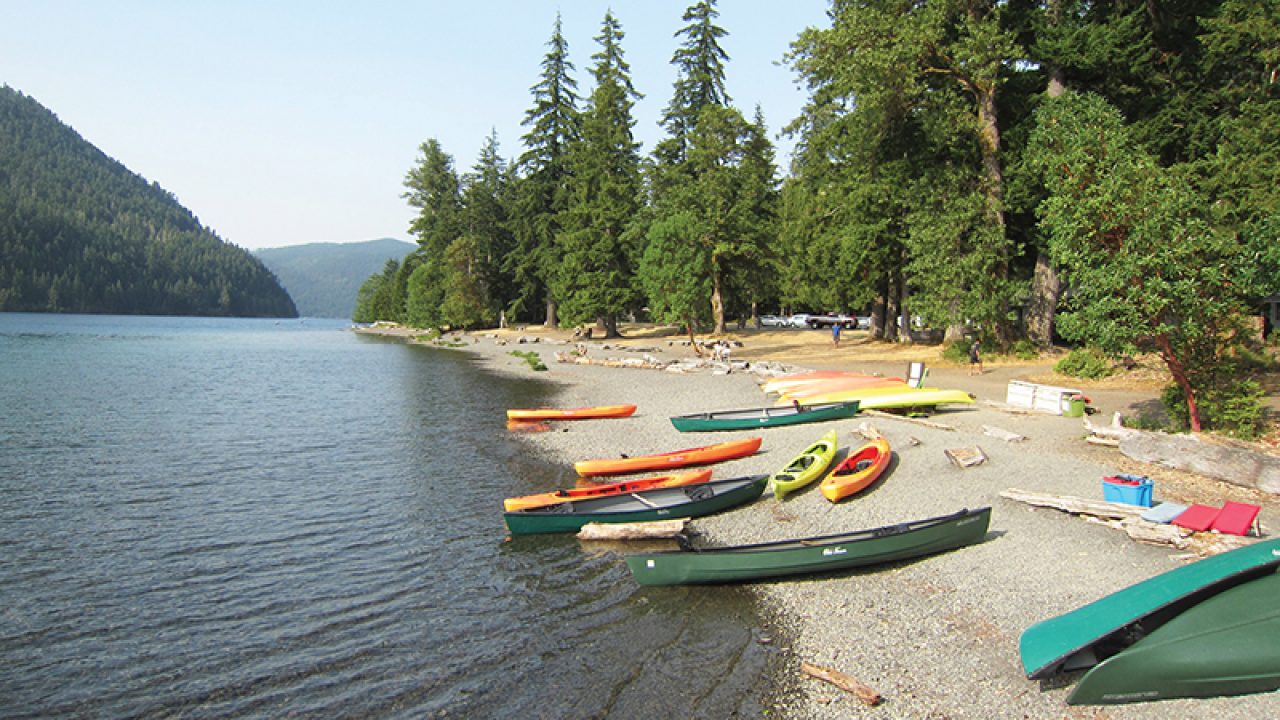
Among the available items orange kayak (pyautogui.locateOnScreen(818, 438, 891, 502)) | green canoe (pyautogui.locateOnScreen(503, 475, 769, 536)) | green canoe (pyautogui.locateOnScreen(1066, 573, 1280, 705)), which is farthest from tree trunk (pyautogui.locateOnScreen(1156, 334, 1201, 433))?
green canoe (pyautogui.locateOnScreen(1066, 573, 1280, 705))

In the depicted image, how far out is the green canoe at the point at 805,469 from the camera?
1514 cm

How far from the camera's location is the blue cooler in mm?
12094

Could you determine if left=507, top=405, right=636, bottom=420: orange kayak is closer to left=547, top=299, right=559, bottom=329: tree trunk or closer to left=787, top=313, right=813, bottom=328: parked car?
left=547, top=299, right=559, bottom=329: tree trunk

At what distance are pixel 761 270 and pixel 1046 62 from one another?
24.6 meters

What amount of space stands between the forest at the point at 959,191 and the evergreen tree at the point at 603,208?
0.69 feet

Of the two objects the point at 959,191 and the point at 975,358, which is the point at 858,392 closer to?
the point at 975,358

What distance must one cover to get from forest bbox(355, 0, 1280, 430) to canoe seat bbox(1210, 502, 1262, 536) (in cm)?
550

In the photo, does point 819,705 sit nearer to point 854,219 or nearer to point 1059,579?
point 1059,579

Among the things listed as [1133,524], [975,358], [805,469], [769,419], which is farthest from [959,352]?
[1133,524]

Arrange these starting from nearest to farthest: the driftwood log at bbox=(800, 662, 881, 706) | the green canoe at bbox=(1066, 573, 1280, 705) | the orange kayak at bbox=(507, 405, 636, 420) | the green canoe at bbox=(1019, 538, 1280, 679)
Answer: the green canoe at bbox=(1066, 573, 1280, 705)
the green canoe at bbox=(1019, 538, 1280, 679)
the driftwood log at bbox=(800, 662, 881, 706)
the orange kayak at bbox=(507, 405, 636, 420)

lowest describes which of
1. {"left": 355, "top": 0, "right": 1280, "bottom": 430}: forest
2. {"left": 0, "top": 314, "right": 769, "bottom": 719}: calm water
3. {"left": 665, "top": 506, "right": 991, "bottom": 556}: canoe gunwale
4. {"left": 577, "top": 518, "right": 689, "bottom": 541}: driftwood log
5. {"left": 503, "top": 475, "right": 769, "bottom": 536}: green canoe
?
{"left": 0, "top": 314, "right": 769, "bottom": 719}: calm water

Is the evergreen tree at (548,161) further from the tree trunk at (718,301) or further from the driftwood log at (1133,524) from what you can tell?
the driftwood log at (1133,524)

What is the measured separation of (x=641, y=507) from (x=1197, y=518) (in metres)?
9.50

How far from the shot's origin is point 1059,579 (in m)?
10.2
